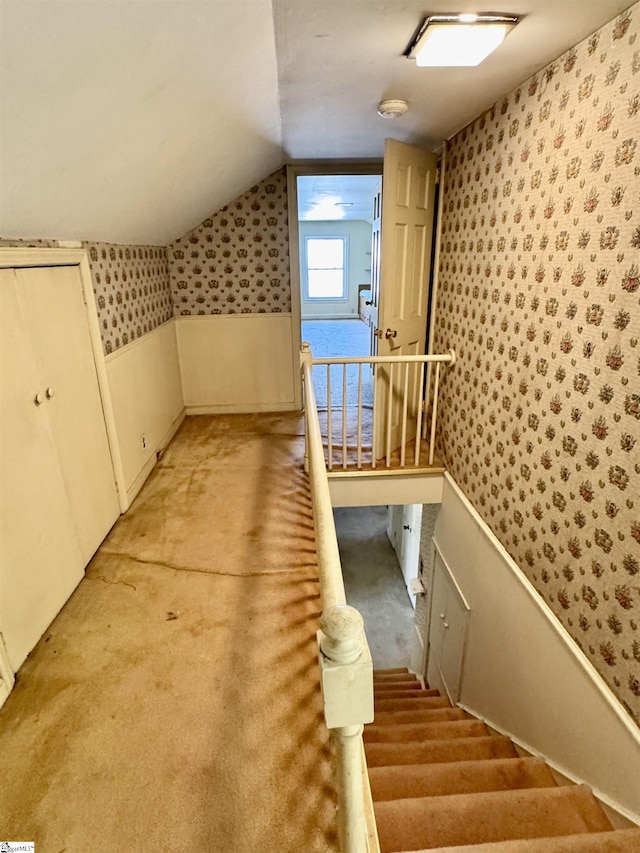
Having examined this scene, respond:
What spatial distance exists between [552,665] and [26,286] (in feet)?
8.34

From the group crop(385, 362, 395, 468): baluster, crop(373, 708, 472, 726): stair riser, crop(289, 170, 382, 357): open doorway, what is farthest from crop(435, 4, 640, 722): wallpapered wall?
crop(289, 170, 382, 357): open doorway

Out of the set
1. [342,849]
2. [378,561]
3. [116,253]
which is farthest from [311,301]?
[342,849]

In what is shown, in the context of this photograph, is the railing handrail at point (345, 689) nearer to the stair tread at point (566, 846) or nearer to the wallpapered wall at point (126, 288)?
the stair tread at point (566, 846)

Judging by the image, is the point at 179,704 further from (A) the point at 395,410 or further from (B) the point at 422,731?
(A) the point at 395,410

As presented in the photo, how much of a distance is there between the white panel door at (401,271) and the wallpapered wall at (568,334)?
0.39 meters

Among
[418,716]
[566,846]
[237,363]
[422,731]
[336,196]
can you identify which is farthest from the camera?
[336,196]

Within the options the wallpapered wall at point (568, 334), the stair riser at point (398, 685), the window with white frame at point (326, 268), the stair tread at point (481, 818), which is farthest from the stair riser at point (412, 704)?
the window with white frame at point (326, 268)

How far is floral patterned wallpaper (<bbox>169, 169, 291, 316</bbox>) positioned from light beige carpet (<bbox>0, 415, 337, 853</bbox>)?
2112 millimetres

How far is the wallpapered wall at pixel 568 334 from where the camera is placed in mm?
1472

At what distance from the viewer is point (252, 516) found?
2672 mm

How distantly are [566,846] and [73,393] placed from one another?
2357mm

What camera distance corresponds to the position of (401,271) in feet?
10.0

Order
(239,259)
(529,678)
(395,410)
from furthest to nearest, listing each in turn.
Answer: (239,259) → (395,410) → (529,678)

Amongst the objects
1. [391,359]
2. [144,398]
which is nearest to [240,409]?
[144,398]
